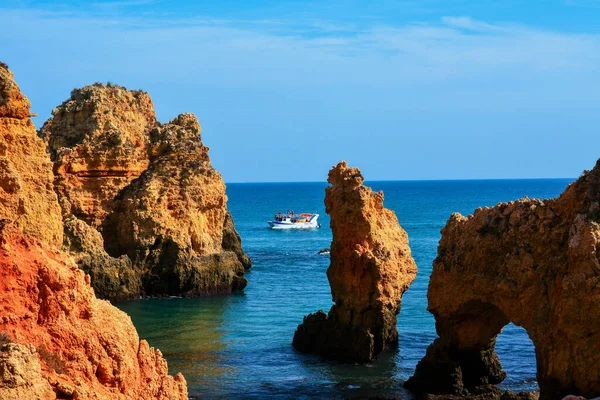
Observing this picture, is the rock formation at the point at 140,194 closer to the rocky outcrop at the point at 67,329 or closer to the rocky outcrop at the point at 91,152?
the rocky outcrop at the point at 91,152

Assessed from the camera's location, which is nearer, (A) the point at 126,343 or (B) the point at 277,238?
(A) the point at 126,343

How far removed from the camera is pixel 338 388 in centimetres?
2886

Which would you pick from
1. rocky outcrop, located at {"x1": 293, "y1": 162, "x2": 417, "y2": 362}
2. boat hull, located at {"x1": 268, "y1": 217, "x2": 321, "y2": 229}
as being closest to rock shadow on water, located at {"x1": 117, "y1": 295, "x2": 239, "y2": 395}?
rocky outcrop, located at {"x1": 293, "y1": 162, "x2": 417, "y2": 362}

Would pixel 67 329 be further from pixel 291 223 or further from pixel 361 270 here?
pixel 291 223

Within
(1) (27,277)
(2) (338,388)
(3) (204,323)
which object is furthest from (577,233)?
(3) (204,323)

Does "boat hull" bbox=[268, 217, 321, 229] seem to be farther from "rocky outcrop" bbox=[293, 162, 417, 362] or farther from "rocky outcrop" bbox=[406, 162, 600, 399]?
"rocky outcrop" bbox=[406, 162, 600, 399]

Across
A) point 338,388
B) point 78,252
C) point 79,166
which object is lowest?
point 338,388

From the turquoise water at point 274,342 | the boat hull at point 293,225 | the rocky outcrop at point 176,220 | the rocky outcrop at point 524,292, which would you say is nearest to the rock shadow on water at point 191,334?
the turquoise water at point 274,342

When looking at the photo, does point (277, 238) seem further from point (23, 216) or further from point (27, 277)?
point (27, 277)

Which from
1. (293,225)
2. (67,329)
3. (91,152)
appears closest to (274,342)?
(91,152)

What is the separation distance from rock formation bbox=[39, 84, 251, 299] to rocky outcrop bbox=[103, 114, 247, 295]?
0.05 m

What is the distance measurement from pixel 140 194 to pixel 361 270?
2128 centimetres

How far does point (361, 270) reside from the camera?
3228 centimetres

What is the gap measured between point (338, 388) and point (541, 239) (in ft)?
28.6
